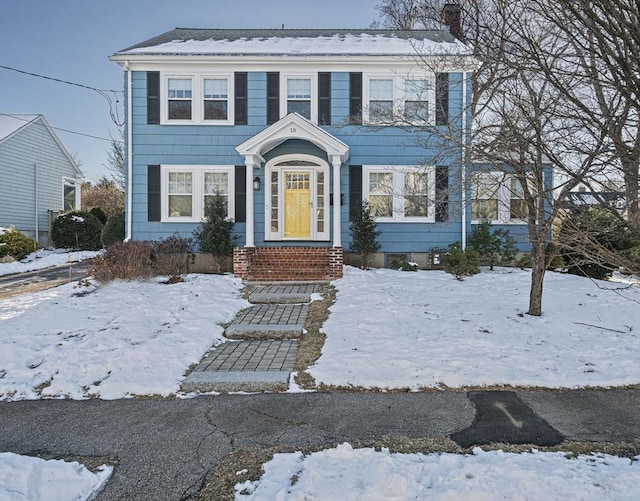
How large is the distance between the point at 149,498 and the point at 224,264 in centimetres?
876

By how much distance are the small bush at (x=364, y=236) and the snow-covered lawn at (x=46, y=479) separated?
866 cm

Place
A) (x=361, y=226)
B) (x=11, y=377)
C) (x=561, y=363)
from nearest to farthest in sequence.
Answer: (x=11, y=377)
(x=561, y=363)
(x=361, y=226)

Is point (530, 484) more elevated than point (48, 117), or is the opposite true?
point (48, 117)

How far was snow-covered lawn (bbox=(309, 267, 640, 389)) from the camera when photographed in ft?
15.0

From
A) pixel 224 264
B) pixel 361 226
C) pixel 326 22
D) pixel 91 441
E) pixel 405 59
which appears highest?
pixel 326 22

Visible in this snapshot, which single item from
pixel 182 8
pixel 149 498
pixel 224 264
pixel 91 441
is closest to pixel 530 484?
pixel 149 498

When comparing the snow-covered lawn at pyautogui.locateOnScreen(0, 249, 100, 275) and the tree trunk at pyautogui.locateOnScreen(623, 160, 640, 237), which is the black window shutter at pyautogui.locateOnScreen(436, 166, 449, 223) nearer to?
the tree trunk at pyautogui.locateOnScreen(623, 160, 640, 237)

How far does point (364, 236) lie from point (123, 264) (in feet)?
19.6

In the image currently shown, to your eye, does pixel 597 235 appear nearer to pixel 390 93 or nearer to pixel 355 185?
pixel 355 185

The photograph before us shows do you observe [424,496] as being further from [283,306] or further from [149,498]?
[283,306]

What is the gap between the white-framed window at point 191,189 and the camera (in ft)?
38.1

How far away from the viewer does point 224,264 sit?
1114 centimetres

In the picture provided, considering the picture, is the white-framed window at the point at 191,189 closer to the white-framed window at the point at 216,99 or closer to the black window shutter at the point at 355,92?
the white-framed window at the point at 216,99

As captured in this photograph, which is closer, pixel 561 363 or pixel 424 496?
pixel 424 496
